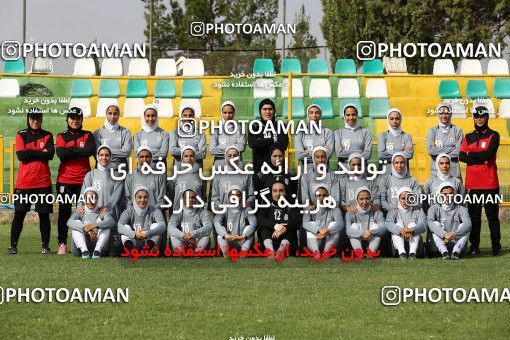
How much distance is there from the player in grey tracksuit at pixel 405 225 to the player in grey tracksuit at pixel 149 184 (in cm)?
274

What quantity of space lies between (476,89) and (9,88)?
823 cm

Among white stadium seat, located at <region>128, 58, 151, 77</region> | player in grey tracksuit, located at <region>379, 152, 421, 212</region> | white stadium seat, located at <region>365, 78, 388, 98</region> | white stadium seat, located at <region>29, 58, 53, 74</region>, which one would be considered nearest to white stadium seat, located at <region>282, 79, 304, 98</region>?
white stadium seat, located at <region>365, 78, 388, 98</region>

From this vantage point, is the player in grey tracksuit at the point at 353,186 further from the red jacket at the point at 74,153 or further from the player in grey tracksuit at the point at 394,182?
the red jacket at the point at 74,153

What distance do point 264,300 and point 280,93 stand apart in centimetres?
1047

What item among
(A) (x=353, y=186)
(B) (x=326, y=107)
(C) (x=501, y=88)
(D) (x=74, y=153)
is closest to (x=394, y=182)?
(A) (x=353, y=186)

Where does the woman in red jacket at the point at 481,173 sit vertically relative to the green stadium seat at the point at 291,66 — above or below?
below

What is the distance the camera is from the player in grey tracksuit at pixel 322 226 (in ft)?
45.2

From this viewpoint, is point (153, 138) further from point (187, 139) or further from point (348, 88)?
point (348, 88)

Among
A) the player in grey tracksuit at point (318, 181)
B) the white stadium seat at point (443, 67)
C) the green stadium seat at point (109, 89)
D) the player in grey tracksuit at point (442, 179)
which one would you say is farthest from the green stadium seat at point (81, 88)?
the player in grey tracksuit at point (442, 179)

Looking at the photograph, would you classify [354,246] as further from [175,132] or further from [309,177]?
[175,132]

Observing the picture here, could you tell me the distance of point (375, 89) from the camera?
20609 millimetres

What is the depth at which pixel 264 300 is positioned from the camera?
983 centimetres

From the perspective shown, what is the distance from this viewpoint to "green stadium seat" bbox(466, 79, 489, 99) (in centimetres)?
2066

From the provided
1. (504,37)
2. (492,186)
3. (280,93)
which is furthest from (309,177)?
(504,37)
